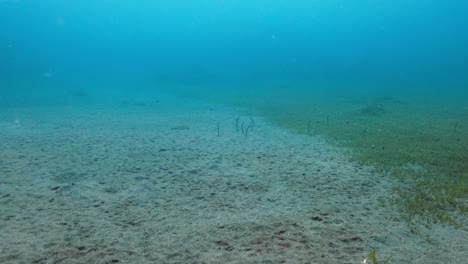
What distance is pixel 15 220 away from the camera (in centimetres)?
498

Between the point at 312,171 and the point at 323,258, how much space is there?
3.51 meters

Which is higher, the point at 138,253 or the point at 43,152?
the point at 43,152

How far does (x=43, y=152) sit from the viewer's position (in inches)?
352

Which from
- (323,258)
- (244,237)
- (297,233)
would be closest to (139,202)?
(244,237)

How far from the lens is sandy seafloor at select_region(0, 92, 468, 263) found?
4.11m

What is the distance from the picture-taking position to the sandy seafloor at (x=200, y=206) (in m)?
4.11

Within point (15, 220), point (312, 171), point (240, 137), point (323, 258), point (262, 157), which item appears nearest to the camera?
point (323, 258)

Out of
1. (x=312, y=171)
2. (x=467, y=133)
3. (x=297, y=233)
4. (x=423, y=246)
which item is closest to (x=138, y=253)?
(x=297, y=233)

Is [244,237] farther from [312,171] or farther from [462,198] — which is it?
[462,198]

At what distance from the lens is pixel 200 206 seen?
5523mm

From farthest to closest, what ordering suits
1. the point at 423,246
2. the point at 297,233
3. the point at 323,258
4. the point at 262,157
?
1. the point at 262,157
2. the point at 297,233
3. the point at 423,246
4. the point at 323,258

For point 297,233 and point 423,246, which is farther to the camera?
point 297,233

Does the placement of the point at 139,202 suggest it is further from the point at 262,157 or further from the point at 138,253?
the point at 262,157

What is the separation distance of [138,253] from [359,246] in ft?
9.40
